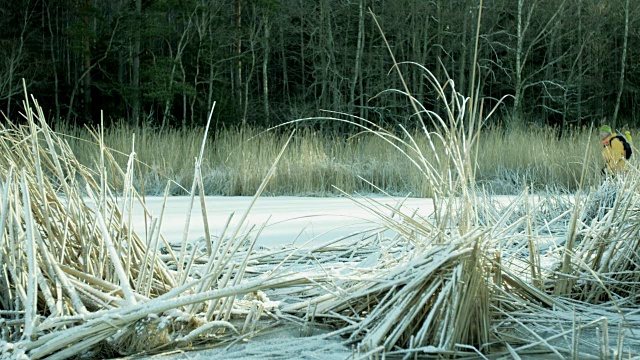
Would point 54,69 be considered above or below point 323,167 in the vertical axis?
above

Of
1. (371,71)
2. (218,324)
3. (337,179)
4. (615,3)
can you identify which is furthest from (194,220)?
(615,3)

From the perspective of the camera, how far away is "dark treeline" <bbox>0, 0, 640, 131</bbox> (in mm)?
13789

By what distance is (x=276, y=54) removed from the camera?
61.6ft

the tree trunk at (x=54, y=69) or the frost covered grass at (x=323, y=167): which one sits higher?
the tree trunk at (x=54, y=69)

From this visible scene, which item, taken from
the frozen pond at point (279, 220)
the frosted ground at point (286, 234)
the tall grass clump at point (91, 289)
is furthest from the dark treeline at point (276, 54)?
the tall grass clump at point (91, 289)

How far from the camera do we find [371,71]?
1669 centimetres

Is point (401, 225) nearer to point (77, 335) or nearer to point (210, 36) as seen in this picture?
point (77, 335)

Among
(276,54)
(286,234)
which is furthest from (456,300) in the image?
(276,54)

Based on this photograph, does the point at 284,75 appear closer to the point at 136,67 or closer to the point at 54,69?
the point at 136,67

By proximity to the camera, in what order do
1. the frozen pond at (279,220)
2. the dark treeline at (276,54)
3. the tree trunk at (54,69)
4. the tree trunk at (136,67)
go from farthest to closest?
the tree trunk at (54,69) → the dark treeline at (276,54) → the tree trunk at (136,67) → the frozen pond at (279,220)

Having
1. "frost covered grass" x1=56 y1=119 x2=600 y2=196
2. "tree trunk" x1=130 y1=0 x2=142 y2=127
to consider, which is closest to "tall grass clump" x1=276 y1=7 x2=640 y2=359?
"frost covered grass" x1=56 y1=119 x2=600 y2=196

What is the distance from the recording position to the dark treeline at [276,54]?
13789mm

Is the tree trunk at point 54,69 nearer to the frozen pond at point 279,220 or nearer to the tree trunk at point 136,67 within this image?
the tree trunk at point 136,67

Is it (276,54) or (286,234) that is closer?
(286,234)
